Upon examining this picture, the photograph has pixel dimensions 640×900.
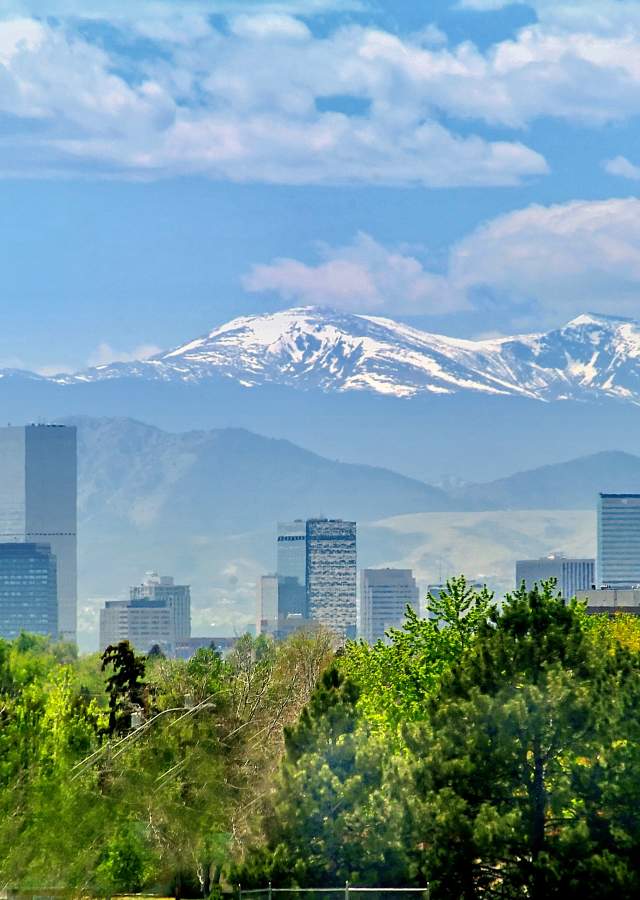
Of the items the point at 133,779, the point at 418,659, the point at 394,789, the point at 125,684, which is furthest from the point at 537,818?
the point at 125,684

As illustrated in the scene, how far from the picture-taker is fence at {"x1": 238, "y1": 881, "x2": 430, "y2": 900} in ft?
170

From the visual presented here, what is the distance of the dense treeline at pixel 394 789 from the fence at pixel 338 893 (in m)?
0.56

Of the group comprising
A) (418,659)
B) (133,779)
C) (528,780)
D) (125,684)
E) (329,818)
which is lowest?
(329,818)

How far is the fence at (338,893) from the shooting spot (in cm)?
5188

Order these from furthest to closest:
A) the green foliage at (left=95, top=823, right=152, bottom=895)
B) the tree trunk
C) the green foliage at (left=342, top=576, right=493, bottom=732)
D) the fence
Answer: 1. the green foliage at (left=342, top=576, right=493, bottom=732)
2. the green foliage at (left=95, top=823, right=152, bottom=895)
3. the fence
4. the tree trunk

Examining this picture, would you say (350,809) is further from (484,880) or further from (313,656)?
(313,656)

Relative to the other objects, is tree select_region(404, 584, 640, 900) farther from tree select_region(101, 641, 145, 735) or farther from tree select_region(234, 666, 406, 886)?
tree select_region(101, 641, 145, 735)

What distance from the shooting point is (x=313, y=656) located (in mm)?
130000

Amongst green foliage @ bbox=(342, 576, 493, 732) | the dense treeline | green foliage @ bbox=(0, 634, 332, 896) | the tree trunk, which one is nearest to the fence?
the dense treeline

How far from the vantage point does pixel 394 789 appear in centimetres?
5600

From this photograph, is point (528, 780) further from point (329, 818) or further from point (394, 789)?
point (329, 818)

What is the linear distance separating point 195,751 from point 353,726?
7.77 m

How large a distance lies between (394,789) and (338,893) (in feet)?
13.1

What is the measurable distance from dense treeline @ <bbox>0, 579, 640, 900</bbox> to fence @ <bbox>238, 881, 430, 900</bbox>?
56 centimetres
